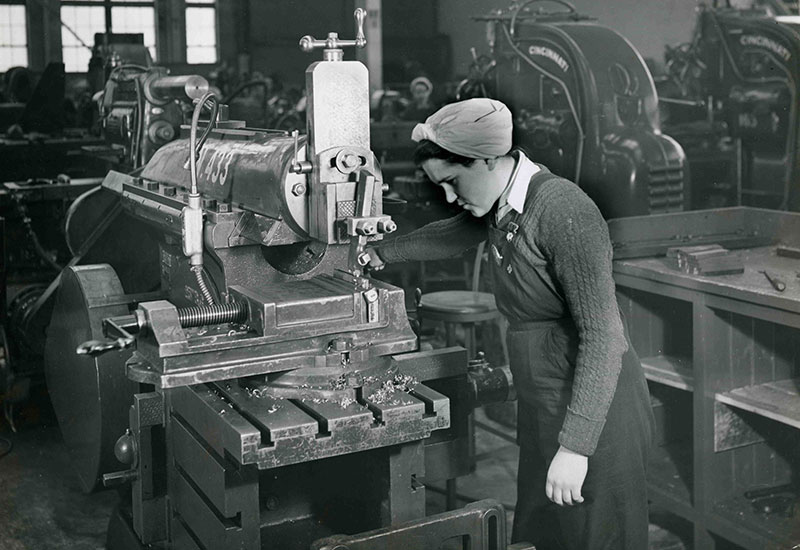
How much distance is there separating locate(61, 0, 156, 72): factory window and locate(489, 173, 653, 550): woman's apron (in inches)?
402

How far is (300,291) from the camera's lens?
1584 mm

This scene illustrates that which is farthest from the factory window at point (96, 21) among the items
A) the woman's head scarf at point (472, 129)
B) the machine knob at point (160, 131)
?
the woman's head scarf at point (472, 129)

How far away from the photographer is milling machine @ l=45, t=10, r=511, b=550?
1417 millimetres

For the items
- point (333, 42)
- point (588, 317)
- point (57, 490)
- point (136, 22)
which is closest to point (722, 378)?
point (588, 317)

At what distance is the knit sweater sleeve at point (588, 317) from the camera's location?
149 centimetres

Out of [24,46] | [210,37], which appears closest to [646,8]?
[210,37]

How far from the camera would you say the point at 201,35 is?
12180 millimetres

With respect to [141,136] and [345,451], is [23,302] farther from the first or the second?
[345,451]

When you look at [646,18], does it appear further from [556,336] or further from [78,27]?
[556,336]

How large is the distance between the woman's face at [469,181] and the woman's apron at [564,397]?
0.06 m

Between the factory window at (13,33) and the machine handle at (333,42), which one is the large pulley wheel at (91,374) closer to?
the machine handle at (333,42)

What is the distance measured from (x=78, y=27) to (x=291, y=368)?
10913mm

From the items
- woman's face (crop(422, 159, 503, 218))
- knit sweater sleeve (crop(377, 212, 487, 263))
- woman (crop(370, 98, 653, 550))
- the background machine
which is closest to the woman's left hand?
woman (crop(370, 98, 653, 550))

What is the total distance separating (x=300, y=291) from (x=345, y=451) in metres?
0.31
